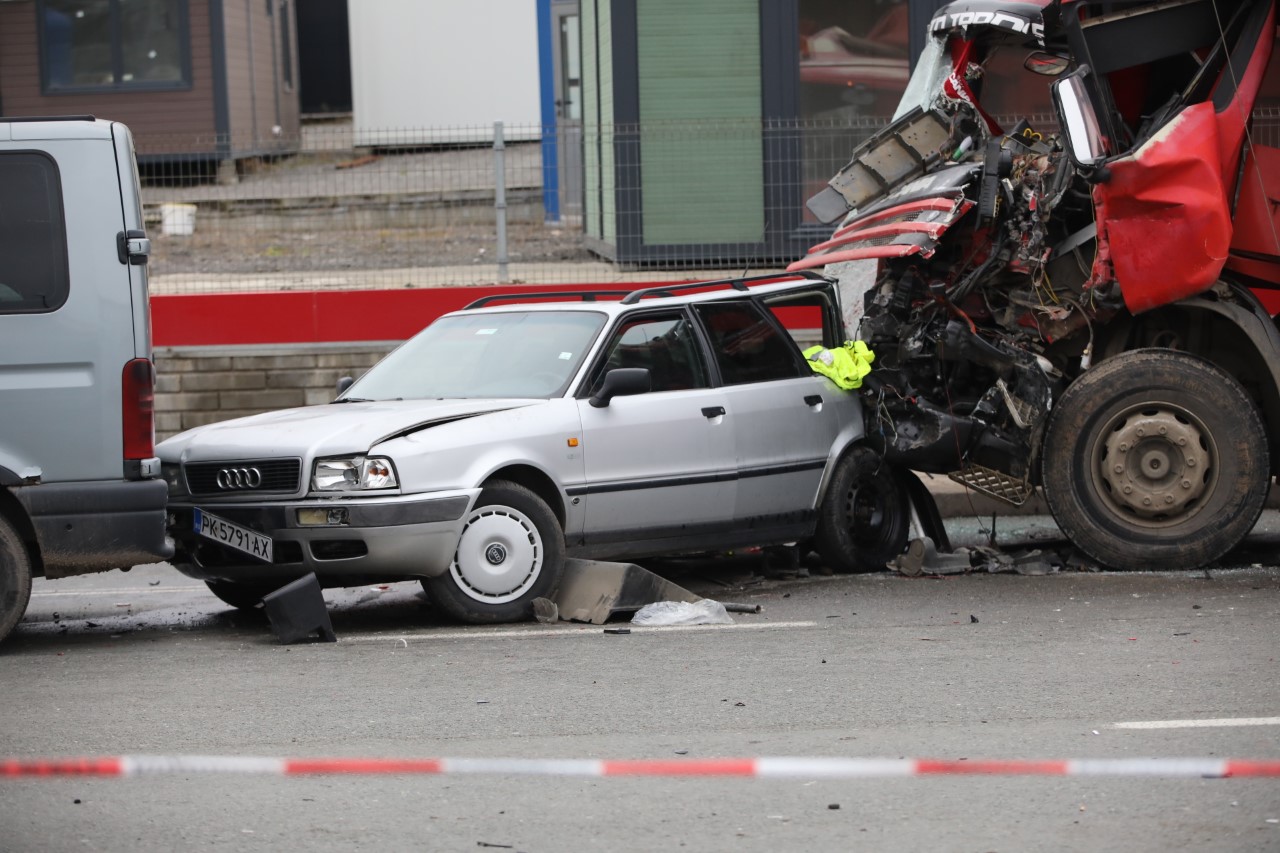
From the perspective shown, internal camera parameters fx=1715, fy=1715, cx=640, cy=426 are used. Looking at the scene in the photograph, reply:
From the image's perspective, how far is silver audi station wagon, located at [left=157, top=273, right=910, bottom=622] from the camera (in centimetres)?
762

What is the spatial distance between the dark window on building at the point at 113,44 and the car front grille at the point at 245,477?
56.7 feet

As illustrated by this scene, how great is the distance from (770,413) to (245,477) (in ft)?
9.19

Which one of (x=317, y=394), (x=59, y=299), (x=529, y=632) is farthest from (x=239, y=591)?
(x=317, y=394)

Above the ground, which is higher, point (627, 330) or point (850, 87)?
point (850, 87)

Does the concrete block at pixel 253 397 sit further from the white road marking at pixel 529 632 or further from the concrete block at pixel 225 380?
the white road marking at pixel 529 632

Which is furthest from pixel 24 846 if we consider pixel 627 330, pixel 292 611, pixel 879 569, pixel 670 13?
pixel 670 13

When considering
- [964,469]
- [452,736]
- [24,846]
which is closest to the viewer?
[24,846]

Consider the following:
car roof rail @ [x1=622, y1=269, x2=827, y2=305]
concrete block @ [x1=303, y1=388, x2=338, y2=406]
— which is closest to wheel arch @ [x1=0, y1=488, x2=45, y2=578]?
car roof rail @ [x1=622, y1=269, x2=827, y2=305]

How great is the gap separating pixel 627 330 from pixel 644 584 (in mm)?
1391

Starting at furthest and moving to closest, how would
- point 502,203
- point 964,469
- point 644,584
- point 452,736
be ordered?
point 502,203 → point 964,469 → point 644,584 → point 452,736

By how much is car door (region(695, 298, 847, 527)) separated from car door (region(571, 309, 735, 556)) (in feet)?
0.38

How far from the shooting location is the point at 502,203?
14.8m

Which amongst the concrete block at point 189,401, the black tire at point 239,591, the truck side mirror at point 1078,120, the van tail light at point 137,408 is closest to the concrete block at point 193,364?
the concrete block at point 189,401

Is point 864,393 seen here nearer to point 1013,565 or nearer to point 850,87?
point 1013,565
